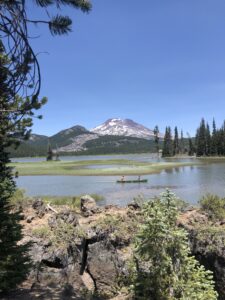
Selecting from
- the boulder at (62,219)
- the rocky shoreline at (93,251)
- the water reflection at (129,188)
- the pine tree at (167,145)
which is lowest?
the water reflection at (129,188)

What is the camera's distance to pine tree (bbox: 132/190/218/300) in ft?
26.1

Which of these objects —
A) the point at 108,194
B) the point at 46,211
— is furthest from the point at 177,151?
the point at 46,211

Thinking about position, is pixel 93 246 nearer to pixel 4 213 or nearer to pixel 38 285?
pixel 38 285

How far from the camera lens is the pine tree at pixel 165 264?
26.1 ft

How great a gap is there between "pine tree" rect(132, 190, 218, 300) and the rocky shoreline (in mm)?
1295

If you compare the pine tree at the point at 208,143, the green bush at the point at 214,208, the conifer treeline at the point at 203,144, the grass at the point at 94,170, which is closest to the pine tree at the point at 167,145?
the conifer treeline at the point at 203,144

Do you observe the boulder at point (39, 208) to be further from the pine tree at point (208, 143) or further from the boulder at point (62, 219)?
the pine tree at point (208, 143)

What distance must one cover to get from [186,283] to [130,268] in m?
1.60

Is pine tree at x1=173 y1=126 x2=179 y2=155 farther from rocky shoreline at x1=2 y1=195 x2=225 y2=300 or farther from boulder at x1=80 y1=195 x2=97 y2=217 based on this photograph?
rocky shoreline at x1=2 y1=195 x2=225 y2=300

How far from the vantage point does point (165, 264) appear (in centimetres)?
802

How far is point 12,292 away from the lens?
8.15 m

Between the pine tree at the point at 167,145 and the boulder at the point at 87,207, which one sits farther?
the pine tree at the point at 167,145

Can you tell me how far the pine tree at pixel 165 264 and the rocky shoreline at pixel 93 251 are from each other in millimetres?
1295

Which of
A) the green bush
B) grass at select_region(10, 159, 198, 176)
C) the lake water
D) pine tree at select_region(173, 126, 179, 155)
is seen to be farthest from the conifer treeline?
the green bush
